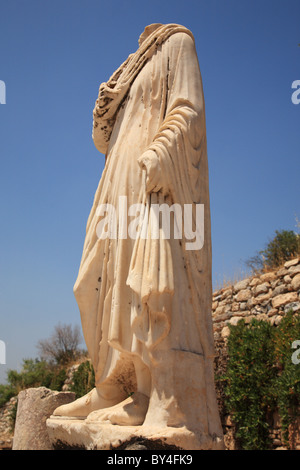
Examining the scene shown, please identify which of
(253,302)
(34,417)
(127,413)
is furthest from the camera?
(253,302)

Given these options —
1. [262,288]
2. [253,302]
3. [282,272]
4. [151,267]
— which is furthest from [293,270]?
[151,267]

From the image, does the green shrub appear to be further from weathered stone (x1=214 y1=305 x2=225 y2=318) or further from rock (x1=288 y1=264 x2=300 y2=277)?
rock (x1=288 y1=264 x2=300 y2=277)

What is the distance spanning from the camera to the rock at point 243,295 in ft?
32.4

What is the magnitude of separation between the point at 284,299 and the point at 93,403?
20.9 feet

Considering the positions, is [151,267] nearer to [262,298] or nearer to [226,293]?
[262,298]

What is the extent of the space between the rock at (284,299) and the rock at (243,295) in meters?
0.89

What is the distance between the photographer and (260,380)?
7.01m

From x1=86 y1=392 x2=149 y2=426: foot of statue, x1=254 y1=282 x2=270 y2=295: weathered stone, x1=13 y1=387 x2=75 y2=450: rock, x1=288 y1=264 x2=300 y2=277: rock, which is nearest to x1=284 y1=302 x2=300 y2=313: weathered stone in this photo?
x1=288 y1=264 x2=300 y2=277: rock

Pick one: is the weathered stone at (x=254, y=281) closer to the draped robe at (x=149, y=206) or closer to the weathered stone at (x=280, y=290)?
the weathered stone at (x=280, y=290)

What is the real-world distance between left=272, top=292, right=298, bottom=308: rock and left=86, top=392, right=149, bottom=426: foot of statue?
641cm

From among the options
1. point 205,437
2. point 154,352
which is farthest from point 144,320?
point 205,437

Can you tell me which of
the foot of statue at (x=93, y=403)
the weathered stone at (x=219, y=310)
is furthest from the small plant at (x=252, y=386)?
the foot of statue at (x=93, y=403)

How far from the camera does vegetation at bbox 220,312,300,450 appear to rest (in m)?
6.56
